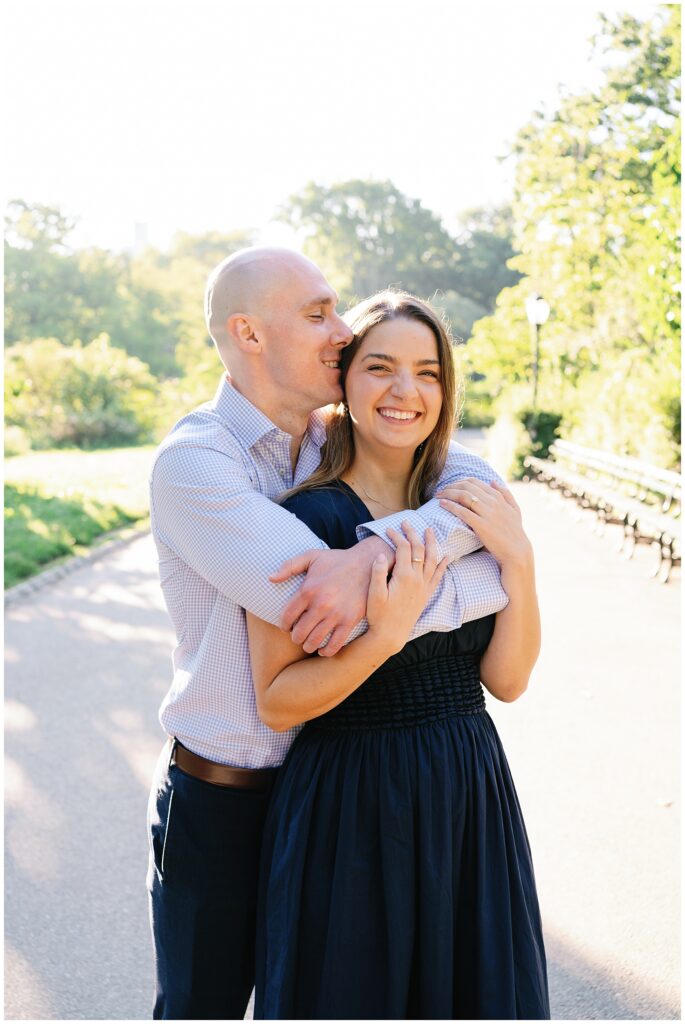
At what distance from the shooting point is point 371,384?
2320 mm

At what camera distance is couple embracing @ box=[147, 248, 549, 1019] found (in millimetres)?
2004

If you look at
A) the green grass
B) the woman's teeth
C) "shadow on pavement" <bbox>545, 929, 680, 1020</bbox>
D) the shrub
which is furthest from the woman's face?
the shrub

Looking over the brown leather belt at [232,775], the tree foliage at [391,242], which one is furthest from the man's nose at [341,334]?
the tree foliage at [391,242]

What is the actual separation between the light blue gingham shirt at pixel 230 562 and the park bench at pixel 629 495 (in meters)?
7.81

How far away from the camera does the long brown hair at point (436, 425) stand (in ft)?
7.71

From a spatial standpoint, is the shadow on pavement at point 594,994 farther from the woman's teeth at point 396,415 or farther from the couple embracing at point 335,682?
the woman's teeth at point 396,415

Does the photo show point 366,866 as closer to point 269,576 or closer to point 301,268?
point 269,576

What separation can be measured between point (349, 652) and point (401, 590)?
0.49 ft

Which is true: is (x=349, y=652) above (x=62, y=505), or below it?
above

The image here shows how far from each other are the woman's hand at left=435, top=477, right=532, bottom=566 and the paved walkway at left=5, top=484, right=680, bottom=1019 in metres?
1.84

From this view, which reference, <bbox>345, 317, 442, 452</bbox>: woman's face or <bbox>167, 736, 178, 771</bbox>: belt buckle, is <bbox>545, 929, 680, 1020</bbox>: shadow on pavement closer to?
<bbox>167, 736, 178, 771</bbox>: belt buckle

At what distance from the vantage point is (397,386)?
2301 millimetres

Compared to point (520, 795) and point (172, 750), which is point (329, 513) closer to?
point (172, 750)

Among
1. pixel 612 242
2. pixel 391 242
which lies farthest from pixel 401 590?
pixel 391 242
